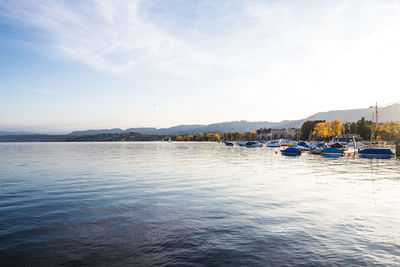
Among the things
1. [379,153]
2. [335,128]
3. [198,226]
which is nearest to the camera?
[198,226]

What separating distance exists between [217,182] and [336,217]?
15222 mm

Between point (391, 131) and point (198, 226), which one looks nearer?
point (198, 226)

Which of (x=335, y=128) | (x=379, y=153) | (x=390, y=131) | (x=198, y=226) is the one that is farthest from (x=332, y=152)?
(x=335, y=128)

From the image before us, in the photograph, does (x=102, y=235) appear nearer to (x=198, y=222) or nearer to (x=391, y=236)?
(x=198, y=222)

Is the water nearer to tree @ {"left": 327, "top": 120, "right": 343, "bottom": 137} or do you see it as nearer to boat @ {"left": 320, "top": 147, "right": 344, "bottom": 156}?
Answer: boat @ {"left": 320, "top": 147, "right": 344, "bottom": 156}

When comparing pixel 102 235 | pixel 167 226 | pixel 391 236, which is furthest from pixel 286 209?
pixel 102 235

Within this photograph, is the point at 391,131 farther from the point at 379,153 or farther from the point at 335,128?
the point at 379,153

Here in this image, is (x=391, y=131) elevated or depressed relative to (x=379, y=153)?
elevated

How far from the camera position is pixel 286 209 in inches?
711

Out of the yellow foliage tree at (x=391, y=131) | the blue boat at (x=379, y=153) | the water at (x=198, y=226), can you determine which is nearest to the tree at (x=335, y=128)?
the yellow foliage tree at (x=391, y=131)

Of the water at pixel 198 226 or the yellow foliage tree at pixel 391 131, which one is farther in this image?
the yellow foliage tree at pixel 391 131

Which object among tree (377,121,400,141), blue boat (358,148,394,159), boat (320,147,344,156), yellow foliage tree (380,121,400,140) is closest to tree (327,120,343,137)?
tree (377,121,400,141)

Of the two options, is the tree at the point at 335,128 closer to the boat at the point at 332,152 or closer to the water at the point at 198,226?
the boat at the point at 332,152

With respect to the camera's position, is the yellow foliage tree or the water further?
the yellow foliage tree
